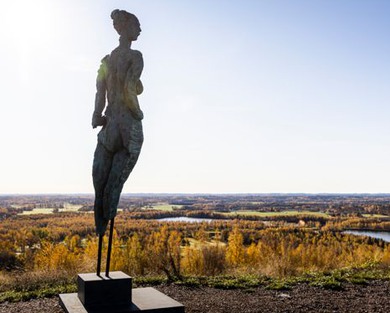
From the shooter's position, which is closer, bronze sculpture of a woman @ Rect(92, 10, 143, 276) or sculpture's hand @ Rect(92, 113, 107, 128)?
bronze sculpture of a woman @ Rect(92, 10, 143, 276)

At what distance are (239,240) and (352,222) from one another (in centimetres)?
8499

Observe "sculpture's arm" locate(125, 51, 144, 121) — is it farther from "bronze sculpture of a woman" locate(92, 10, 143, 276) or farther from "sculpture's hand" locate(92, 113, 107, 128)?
"sculpture's hand" locate(92, 113, 107, 128)

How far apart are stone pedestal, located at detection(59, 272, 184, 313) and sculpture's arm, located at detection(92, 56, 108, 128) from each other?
3176 mm

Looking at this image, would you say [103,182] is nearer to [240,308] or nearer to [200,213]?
[240,308]

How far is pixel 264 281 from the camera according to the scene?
45.2ft

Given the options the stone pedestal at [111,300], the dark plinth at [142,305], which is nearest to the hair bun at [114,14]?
the stone pedestal at [111,300]

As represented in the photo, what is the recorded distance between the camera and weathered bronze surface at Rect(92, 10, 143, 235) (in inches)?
336

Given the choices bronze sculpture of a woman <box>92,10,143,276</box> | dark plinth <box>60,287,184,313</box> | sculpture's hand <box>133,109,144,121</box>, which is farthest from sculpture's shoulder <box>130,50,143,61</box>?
dark plinth <box>60,287,184,313</box>

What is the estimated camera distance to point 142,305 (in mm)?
7867

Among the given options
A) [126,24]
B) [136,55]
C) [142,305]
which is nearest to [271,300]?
[142,305]

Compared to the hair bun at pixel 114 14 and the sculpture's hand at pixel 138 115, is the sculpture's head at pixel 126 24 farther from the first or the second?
the sculpture's hand at pixel 138 115

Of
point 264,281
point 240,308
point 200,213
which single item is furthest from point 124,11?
point 200,213

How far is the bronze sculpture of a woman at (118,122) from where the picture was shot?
8.52 meters

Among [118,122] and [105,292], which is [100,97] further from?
[105,292]
